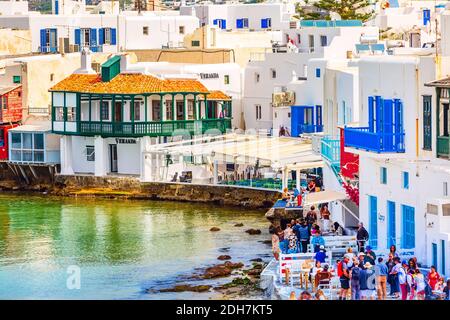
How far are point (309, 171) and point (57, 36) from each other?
88.6ft

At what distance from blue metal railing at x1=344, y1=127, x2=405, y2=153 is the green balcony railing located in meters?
1.81

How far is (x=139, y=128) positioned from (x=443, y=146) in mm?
29517

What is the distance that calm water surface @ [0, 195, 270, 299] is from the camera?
41.6 m

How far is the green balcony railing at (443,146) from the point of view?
114 feet

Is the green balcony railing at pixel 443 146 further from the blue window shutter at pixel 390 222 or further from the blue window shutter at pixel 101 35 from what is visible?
the blue window shutter at pixel 101 35

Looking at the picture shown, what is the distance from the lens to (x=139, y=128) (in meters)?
63.5

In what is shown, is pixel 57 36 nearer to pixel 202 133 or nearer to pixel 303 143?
pixel 202 133

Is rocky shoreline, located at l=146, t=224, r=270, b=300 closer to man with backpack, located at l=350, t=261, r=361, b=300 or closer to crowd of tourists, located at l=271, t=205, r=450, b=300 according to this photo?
crowd of tourists, located at l=271, t=205, r=450, b=300

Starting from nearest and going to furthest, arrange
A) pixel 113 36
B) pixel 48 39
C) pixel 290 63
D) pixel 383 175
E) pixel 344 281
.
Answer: pixel 344 281 → pixel 383 175 → pixel 290 63 → pixel 113 36 → pixel 48 39

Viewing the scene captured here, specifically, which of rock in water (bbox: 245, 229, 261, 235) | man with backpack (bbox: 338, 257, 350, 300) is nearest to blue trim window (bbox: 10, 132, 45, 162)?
rock in water (bbox: 245, 229, 261, 235)

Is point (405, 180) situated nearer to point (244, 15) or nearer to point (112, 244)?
point (112, 244)

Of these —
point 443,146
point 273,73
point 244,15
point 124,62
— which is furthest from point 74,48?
point 443,146

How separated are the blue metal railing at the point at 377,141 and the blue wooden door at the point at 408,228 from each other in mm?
1348
